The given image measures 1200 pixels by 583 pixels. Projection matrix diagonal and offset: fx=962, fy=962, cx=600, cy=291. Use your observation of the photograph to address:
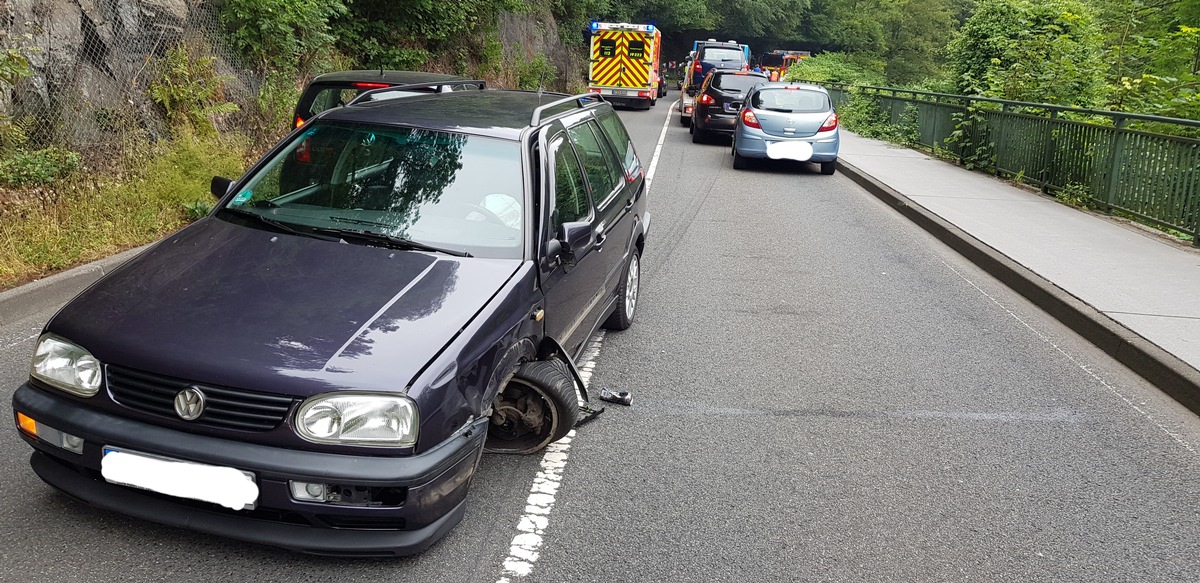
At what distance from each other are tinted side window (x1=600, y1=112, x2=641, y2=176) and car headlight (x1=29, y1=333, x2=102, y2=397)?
12.2ft

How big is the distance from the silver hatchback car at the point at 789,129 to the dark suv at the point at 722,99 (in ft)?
14.2

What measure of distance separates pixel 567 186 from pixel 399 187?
35.5 inches

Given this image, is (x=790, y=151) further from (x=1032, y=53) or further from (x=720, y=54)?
(x=720, y=54)

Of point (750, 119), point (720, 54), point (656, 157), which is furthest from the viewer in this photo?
point (720, 54)

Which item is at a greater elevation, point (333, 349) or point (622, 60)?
point (622, 60)

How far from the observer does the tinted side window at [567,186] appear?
4676 millimetres

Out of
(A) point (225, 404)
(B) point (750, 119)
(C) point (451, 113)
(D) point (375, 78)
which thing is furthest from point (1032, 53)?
(A) point (225, 404)

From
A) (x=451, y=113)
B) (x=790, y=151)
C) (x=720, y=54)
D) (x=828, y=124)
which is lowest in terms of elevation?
(x=790, y=151)

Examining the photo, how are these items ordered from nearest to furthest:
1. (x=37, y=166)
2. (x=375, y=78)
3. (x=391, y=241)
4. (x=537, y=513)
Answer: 1. (x=537, y=513)
2. (x=391, y=241)
3. (x=37, y=166)
4. (x=375, y=78)

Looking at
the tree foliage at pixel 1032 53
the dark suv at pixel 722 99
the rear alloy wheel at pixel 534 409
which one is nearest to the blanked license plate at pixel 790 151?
the tree foliage at pixel 1032 53

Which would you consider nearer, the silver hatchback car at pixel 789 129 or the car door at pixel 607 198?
the car door at pixel 607 198

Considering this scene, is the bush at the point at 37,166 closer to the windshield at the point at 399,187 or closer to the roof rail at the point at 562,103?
the windshield at the point at 399,187

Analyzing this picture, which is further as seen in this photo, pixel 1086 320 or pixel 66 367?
pixel 1086 320

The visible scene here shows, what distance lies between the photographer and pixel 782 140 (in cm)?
1634
